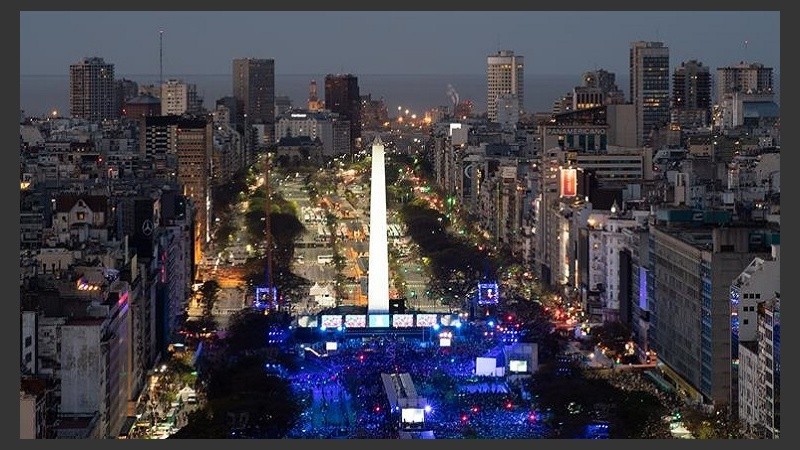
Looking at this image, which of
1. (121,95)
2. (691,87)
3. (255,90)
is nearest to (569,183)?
(691,87)

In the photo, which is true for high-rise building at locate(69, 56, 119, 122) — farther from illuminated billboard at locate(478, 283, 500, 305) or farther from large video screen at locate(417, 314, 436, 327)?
large video screen at locate(417, 314, 436, 327)

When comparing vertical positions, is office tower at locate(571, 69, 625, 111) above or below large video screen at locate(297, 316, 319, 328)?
above

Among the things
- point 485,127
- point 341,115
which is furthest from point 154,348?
point 341,115

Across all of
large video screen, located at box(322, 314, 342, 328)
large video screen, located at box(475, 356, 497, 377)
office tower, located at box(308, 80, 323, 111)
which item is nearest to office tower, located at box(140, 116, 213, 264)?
large video screen, located at box(322, 314, 342, 328)

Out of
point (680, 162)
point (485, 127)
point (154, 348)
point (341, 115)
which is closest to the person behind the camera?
point (154, 348)

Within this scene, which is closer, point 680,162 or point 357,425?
point 357,425

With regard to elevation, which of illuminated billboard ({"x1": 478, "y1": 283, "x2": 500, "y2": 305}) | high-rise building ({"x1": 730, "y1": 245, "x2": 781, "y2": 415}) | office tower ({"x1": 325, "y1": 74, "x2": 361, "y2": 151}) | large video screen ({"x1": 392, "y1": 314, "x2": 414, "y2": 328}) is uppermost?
office tower ({"x1": 325, "y1": 74, "x2": 361, "y2": 151})

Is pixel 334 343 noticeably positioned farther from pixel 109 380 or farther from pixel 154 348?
pixel 109 380
